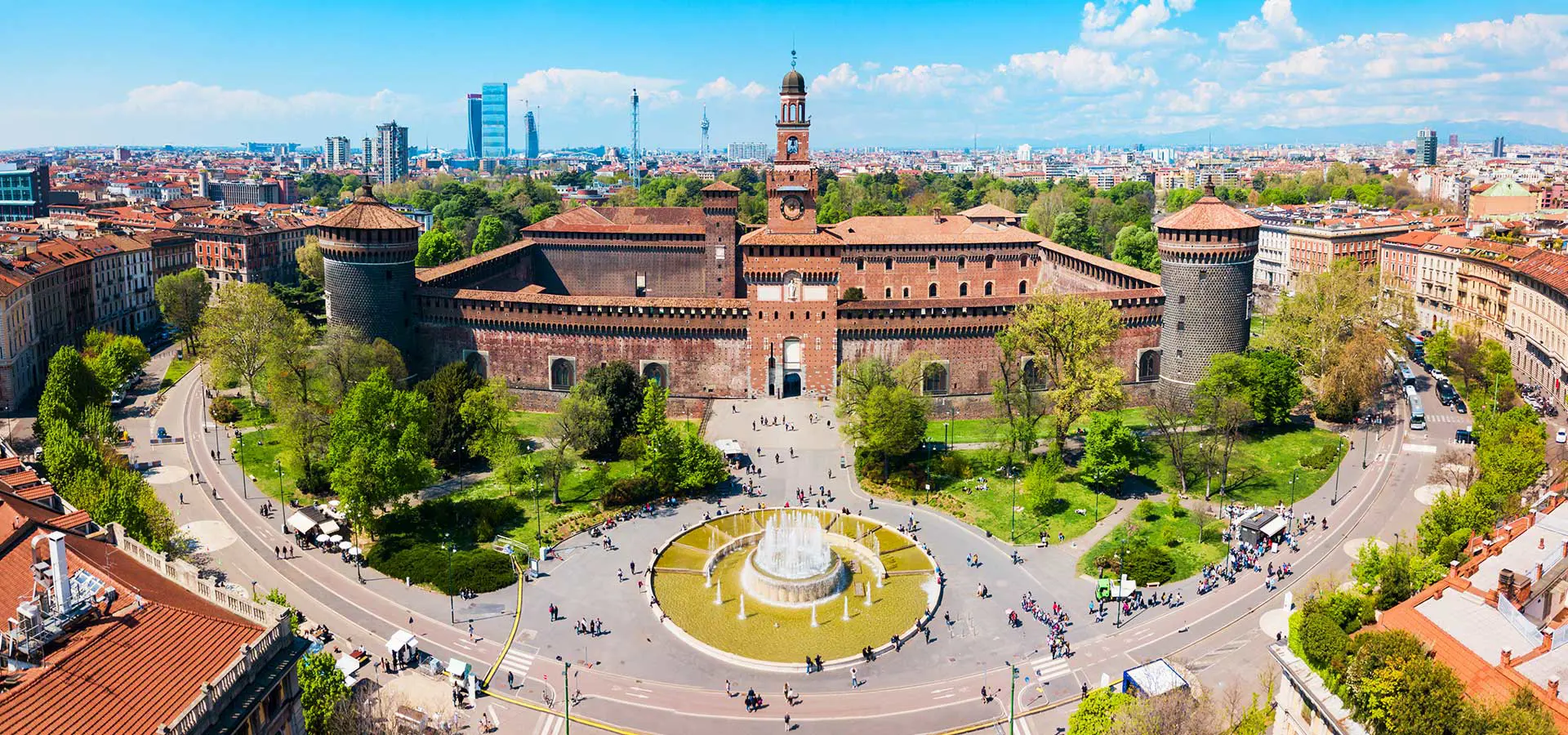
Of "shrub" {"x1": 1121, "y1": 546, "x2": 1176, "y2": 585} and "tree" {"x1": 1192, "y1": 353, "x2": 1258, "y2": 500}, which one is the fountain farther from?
"tree" {"x1": 1192, "y1": 353, "x2": 1258, "y2": 500}

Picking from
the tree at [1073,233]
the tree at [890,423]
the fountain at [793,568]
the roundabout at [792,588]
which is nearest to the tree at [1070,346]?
the tree at [890,423]

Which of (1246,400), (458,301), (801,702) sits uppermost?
(458,301)

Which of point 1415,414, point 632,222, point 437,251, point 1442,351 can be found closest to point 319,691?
point 1415,414

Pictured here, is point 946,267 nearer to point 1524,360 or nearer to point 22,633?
point 1524,360

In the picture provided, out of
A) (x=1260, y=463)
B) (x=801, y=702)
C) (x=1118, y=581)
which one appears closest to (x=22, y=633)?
(x=801, y=702)

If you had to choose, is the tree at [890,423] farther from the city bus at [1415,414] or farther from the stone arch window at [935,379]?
the city bus at [1415,414]

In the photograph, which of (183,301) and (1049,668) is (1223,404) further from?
(183,301)
